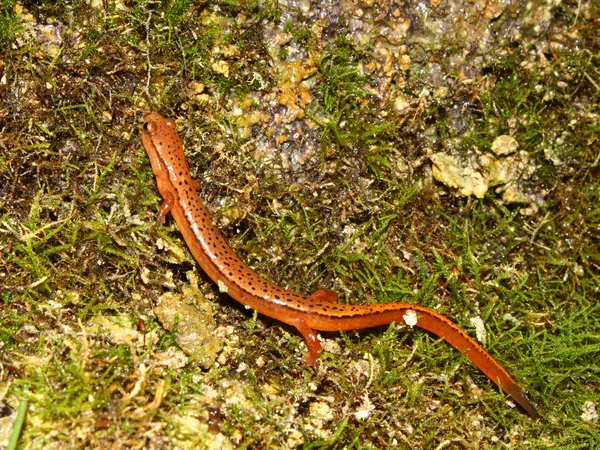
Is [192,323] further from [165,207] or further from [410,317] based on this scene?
[410,317]

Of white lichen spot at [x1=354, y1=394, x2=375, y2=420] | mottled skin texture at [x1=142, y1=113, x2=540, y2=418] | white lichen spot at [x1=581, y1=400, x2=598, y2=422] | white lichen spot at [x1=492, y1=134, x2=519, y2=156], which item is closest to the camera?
white lichen spot at [x1=354, y1=394, x2=375, y2=420]

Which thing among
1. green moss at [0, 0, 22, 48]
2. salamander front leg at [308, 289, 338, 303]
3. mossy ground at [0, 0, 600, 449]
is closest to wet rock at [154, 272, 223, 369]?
mossy ground at [0, 0, 600, 449]

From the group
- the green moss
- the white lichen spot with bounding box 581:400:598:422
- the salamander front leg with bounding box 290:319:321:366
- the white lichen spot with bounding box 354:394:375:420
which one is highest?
the green moss

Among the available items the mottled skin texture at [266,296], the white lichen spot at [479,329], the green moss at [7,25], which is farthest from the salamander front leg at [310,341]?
the green moss at [7,25]

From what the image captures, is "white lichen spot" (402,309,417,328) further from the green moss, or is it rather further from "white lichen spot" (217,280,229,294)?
the green moss

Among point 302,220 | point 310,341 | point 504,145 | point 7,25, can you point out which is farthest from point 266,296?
point 7,25

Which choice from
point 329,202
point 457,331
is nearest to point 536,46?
point 329,202
